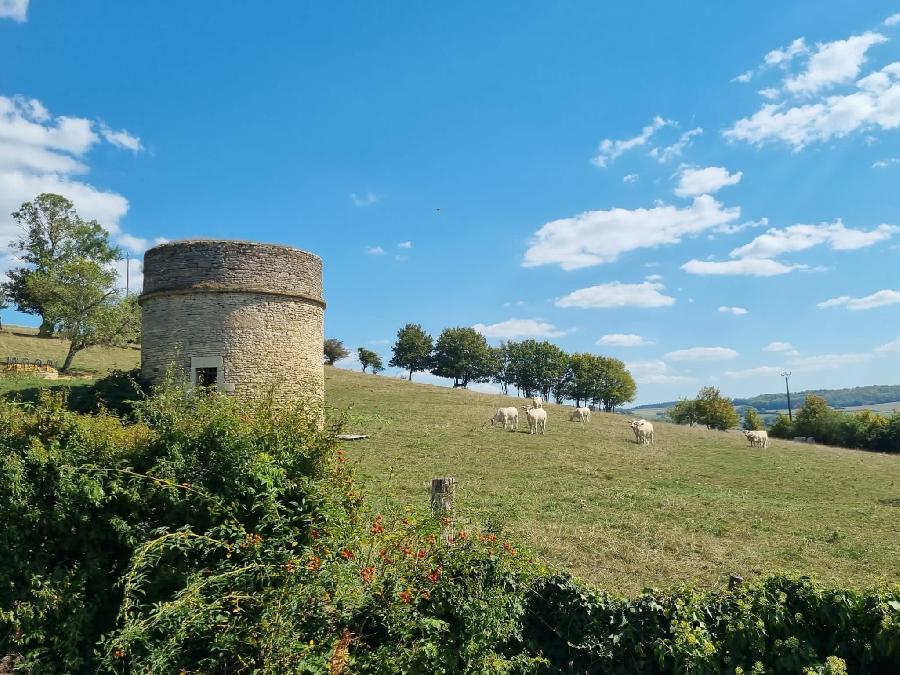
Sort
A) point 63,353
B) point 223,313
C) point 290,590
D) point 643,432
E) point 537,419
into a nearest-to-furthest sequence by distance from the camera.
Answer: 1. point 290,590
2. point 223,313
3. point 537,419
4. point 643,432
5. point 63,353

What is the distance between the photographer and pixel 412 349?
90.6 meters

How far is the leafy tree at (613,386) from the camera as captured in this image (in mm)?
94500

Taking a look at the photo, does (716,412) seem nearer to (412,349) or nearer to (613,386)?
(613,386)

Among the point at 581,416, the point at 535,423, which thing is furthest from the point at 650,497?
the point at 581,416

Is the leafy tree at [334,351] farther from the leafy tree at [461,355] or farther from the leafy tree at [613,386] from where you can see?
the leafy tree at [613,386]

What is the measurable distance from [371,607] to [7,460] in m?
4.31

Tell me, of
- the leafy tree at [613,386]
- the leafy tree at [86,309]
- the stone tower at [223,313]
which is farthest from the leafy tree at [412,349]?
the stone tower at [223,313]

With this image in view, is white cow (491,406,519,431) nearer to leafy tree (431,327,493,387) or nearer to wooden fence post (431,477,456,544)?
wooden fence post (431,477,456,544)

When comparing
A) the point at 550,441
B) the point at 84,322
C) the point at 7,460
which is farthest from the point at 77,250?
the point at 7,460

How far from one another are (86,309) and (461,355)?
196ft

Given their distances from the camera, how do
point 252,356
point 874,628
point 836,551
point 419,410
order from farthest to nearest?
1. point 419,410
2. point 252,356
3. point 836,551
4. point 874,628

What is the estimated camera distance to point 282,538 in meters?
5.04

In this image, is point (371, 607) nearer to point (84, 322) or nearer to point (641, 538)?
point (641, 538)

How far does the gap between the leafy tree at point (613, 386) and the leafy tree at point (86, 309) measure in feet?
243
